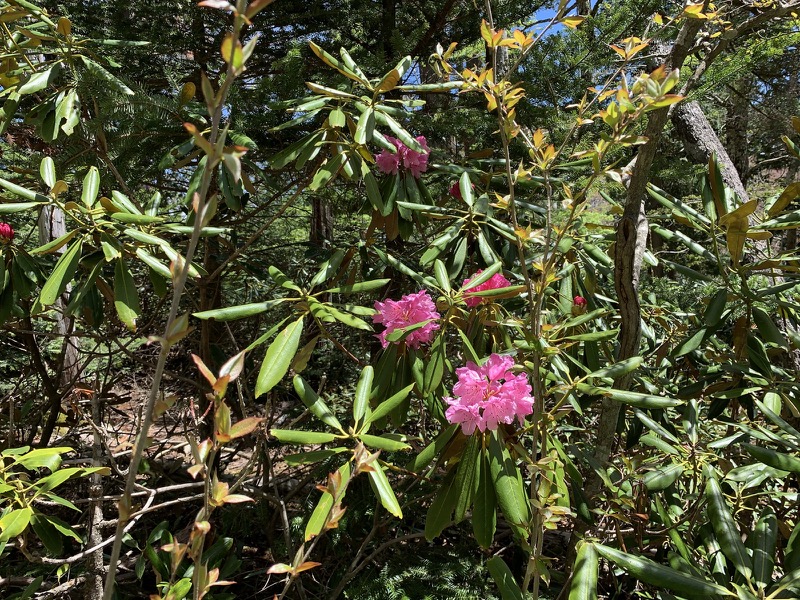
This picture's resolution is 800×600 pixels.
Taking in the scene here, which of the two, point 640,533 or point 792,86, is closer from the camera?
point 640,533

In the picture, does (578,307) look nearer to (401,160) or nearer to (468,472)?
(468,472)

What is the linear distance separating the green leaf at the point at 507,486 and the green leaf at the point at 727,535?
38 cm

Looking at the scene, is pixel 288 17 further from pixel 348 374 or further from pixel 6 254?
pixel 348 374

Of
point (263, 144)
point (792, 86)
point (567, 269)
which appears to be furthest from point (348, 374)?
point (792, 86)

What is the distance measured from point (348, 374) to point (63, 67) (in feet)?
6.42

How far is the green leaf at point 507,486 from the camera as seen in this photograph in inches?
45.8

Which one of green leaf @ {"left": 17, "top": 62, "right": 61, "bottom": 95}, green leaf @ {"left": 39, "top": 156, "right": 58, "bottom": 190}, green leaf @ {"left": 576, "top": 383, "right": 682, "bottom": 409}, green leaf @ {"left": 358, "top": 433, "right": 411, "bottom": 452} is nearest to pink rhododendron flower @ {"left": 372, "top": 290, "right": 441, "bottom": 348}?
green leaf @ {"left": 358, "top": 433, "right": 411, "bottom": 452}

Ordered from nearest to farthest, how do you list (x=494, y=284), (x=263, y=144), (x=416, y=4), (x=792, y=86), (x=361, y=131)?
(x=361, y=131), (x=494, y=284), (x=263, y=144), (x=416, y=4), (x=792, y=86)

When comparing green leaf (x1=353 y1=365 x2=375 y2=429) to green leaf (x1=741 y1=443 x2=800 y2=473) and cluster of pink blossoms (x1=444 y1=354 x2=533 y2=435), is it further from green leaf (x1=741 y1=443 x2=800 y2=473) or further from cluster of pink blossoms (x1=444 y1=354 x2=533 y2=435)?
green leaf (x1=741 y1=443 x2=800 y2=473)

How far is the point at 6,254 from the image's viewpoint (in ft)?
5.53

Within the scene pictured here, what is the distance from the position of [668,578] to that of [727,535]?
7.3 inches

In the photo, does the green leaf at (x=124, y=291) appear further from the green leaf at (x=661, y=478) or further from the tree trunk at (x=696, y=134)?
the tree trunk at (x=696, y=134)

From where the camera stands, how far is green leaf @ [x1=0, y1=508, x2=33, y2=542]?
3.82ft

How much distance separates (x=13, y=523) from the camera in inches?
47.1
